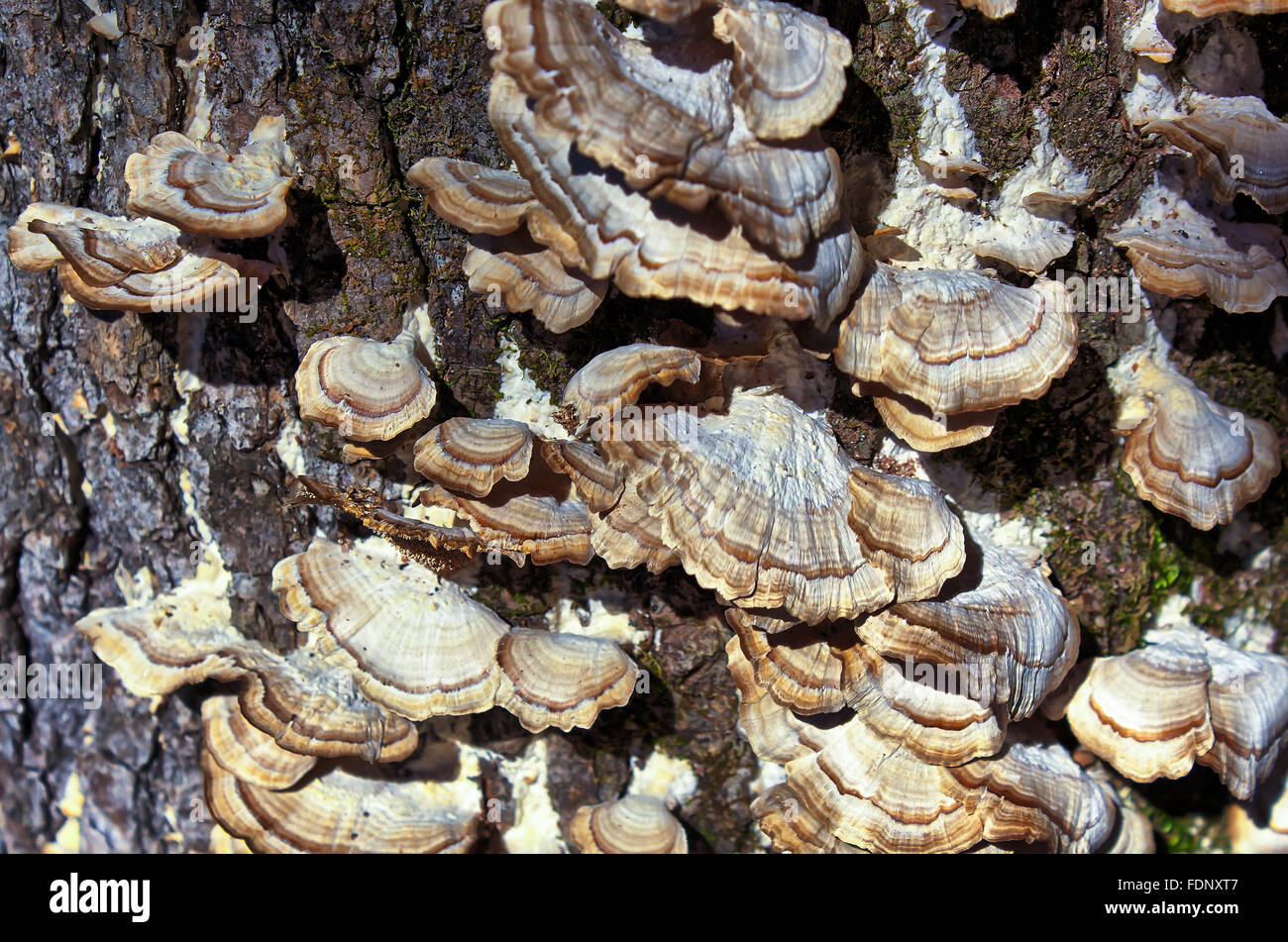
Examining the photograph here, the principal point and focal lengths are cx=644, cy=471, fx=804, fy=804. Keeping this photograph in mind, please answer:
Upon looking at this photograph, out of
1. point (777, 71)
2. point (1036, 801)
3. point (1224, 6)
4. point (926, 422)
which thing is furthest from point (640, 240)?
point (1036, 801)

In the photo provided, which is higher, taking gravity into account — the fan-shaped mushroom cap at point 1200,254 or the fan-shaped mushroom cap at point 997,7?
the fan-shaped mushroom cap at point 997,7

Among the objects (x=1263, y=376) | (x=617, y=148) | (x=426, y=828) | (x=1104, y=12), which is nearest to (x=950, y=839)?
(x=426, y=828)

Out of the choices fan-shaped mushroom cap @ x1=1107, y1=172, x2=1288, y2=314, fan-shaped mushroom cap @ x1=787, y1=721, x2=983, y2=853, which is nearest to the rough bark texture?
fan-shaped mushroom cap @ x1=1107, y1=172, x2=1288, y2=314

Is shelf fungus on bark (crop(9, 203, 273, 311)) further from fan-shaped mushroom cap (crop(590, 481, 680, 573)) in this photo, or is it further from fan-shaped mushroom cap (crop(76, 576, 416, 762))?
fan-shaped mushroom cap (crop(590, 481, 680, 573))

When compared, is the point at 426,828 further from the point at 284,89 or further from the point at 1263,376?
the point at 1263,376

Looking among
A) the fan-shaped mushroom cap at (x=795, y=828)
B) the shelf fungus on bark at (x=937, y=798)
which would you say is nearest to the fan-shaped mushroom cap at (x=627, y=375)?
the shelf fungus on bark at (x=937, y=798)

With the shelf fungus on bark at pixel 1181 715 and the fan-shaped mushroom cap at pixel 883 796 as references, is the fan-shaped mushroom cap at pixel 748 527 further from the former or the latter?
the shelf fungus on bark at pixel 1181 715
